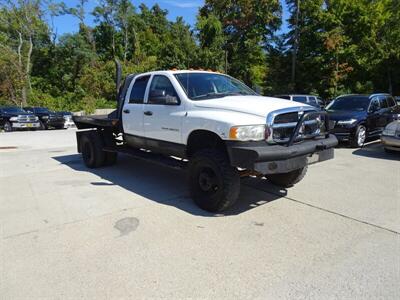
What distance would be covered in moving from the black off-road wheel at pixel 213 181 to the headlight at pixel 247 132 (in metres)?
0.44

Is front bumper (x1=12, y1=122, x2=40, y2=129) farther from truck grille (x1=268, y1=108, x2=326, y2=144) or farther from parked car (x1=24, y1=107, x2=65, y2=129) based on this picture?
truck grille (x1=268, y1=108, x2=326, y2=144)

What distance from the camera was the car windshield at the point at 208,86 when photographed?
5.27 meters

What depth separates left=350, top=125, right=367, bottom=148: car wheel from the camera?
9938mm

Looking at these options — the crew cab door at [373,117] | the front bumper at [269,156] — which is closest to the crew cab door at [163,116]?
the front bumper at [269,156]

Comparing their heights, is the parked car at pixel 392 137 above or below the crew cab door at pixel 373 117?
below

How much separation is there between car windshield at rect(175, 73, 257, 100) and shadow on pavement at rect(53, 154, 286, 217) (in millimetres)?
1621

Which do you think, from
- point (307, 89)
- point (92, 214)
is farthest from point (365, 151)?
point (307, 89)

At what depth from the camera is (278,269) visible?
127 inches

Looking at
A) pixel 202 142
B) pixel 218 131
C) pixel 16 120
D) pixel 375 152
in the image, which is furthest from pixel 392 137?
pixel 16 120

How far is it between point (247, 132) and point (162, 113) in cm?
187

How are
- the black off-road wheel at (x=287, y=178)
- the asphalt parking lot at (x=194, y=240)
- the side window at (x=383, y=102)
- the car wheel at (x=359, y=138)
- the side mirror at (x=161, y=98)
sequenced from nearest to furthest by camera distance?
the asphalt parking lot at (x=194, y=240)
the side mirror at (x=161, y=98)
the black off-road wheel at (x=287, y=178)
the car wheel at (x=359, y=138)
the side window at (x=383, y=102)

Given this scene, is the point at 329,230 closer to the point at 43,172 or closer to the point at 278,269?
the point at 278,269

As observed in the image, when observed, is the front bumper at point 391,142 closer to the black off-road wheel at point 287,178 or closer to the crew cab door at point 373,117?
the crew cab door at point 373,117

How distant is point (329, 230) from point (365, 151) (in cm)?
626
